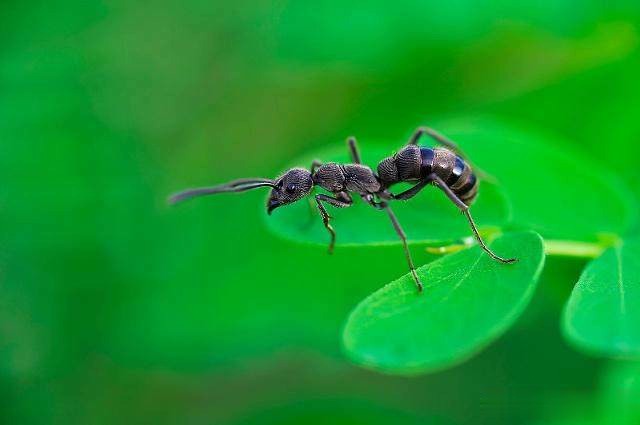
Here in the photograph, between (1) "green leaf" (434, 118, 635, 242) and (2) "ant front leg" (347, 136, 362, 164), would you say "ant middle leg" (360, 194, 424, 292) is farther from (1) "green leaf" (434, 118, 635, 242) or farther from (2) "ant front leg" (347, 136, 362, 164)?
(1) "green leaf" (434, 118, 635, 242)

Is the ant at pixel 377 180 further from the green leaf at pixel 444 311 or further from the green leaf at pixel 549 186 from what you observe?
the green leaf at pixel 444 311

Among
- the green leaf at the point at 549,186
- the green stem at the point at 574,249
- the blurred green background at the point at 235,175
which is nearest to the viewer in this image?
the green stem at the point at 574,249

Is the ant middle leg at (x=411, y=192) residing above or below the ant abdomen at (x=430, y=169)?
below

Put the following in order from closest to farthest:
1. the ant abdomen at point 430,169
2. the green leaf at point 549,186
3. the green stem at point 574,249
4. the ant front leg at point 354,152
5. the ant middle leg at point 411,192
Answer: the green stem at point 574,249
the green leaf at point 549,186
the ant abdomen at point 430,169
the ant middle leg at point 411,192
the ant front leg at point 354,152

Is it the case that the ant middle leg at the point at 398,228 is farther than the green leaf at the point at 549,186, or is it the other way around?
the green leaf at the point at 549,186

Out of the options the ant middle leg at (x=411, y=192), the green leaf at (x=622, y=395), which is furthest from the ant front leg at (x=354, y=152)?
the green leaf at (x=622, y=395)

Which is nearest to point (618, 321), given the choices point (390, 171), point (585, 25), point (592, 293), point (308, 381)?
point (592, 293)

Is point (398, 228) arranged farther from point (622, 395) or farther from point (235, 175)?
point (235, 175)
